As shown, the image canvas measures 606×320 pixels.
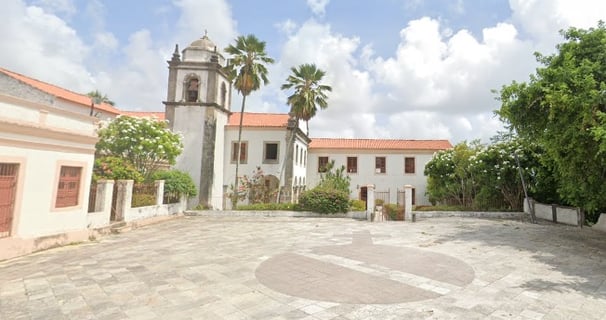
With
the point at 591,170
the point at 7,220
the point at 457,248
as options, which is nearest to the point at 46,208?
the point at 7,220

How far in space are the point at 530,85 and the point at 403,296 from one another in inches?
359

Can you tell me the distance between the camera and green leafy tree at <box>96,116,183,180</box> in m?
15.4

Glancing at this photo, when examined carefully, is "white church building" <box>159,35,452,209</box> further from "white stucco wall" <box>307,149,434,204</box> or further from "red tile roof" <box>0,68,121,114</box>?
"red tile roof" <box>0,68,121,114</box>

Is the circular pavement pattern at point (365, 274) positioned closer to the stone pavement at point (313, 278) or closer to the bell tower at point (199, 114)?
the stone pavement at point (313, 278)

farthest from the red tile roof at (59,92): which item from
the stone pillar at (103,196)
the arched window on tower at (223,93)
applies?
the stone pillar at (103,196)

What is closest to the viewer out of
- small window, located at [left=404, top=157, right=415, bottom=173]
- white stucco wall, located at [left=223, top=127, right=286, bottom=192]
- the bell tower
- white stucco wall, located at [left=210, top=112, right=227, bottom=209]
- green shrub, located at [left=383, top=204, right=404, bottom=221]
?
green shrub, located at [left=383, top=204, right=404, bottom=221]

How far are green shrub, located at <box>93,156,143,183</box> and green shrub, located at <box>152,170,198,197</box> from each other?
89.3 inches

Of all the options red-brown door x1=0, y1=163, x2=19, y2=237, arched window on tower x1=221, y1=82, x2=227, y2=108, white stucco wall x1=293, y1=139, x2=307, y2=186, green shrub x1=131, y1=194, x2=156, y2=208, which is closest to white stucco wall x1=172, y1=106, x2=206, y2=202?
arched window on tower x1=221, y1=82, x2=227, y2=108

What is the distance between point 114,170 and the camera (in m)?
13.5

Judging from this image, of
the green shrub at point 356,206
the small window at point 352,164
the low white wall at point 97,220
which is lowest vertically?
the low white wall at point 97,220

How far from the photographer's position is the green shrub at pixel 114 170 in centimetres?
1347

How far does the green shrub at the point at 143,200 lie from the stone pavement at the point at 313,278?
3387 mm

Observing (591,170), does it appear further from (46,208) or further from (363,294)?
(46,208)

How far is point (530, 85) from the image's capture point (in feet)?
33.2
